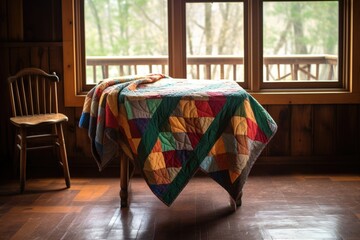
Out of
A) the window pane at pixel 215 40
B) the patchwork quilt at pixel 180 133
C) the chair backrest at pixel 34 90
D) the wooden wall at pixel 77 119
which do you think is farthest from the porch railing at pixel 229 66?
the patchwork quilt at pixel 180 133

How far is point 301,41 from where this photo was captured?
4738 mm

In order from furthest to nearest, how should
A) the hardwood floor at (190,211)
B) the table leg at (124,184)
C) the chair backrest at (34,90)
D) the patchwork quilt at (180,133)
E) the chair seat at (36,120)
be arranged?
the chair backrest at (34,90) < the chair seat at (36,120) < the table leg at (124,184) < the patchwork quilt at (180,133) < the hardwood floor at (190,211)

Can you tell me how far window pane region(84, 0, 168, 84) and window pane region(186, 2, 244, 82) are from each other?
224mm

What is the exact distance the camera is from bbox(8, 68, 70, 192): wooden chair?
3938mm

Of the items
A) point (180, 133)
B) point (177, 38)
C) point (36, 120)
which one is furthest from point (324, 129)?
point (36, 120)

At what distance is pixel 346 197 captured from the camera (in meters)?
3.72

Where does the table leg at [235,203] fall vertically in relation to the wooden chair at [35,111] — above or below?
below

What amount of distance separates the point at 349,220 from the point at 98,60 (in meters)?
2.51

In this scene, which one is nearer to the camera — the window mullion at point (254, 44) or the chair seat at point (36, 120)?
the chair seat at point (36, 120)

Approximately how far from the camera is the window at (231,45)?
4637 millimetres

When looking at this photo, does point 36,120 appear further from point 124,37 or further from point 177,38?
point 177,38

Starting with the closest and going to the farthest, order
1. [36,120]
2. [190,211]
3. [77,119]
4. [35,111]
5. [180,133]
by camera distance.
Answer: [180,133] < [190,211] < [36,120] < [35,111] < [77,119]

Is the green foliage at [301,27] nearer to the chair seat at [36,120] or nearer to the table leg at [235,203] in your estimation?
the table leg at [235,203]

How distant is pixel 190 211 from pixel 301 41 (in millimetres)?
2001
